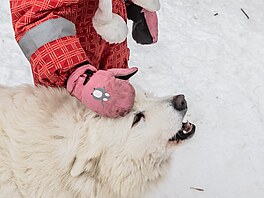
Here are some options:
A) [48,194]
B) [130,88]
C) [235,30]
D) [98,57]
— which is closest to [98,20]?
[98,57]

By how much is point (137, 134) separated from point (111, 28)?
0.67m

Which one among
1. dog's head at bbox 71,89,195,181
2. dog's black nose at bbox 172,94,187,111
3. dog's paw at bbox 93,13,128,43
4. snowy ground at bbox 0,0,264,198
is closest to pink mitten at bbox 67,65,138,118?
dog's head at bbox 71,89,195,181

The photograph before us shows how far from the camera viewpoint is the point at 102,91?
2734 mm

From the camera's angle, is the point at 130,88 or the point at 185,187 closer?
the point at 130,88

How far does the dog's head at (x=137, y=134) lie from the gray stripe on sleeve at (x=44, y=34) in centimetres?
43

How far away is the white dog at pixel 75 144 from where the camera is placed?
9.58ft

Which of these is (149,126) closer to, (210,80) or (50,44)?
(50,44)

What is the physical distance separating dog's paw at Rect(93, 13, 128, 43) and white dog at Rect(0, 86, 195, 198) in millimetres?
459

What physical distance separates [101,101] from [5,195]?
0.64m

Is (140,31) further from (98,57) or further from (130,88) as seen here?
(130,88)

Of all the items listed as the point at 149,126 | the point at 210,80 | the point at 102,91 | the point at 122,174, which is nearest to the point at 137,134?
the point at 149,126

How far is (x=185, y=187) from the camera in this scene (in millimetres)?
4262

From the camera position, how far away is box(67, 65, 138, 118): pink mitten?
9.00 ft

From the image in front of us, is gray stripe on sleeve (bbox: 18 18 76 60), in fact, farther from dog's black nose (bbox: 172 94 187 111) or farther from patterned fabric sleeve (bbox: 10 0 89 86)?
dog's black nose (bbox: 172 94 187 111)
